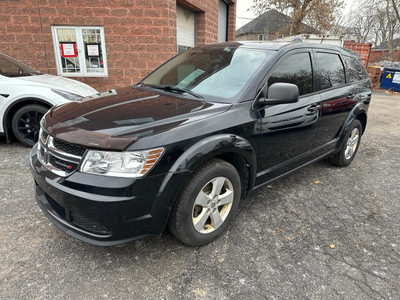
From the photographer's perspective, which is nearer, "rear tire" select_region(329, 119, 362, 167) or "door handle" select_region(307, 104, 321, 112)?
"door handle" select_region(307, 104, 321, 112)

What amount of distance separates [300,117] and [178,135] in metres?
1.62

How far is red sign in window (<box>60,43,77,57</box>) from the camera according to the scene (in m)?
7.39

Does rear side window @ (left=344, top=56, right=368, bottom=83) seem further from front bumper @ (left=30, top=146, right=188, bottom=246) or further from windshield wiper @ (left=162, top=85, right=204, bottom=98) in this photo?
front bumper @ (left=30, top=146, right=188, bottom=246)

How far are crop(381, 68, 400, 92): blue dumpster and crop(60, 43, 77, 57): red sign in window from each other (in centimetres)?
1531

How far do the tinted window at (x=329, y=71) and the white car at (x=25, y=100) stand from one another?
3.64 m

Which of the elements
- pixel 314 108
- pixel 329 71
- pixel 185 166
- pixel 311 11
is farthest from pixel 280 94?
pixel 311 11

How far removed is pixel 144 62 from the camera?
764cm

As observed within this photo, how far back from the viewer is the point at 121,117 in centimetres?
225

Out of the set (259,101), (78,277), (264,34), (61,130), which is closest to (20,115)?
(61,130)

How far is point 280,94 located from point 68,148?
1.81 metres

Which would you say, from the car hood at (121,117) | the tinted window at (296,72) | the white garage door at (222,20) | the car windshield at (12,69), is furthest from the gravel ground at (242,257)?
the white garage door at (222,20)

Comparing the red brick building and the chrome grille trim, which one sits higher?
the red brick building

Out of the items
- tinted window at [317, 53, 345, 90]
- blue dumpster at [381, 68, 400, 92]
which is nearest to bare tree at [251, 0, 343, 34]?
blue dumpster at [381, 68, 400, 92]

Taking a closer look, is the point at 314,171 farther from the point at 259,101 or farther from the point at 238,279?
the point at 238,279
